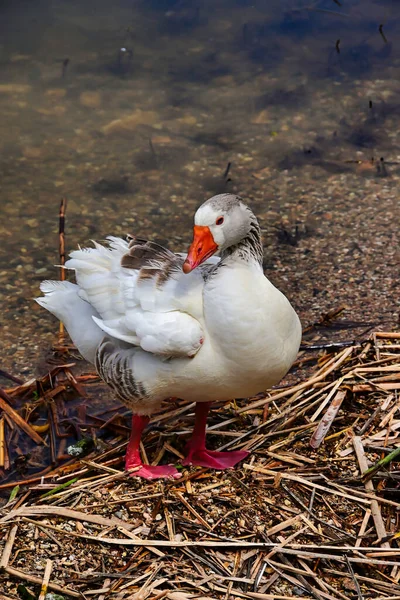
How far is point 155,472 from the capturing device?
4328 millimetres

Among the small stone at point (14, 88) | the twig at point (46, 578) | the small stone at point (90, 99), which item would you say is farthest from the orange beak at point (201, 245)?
the small stone at point (14, 88)

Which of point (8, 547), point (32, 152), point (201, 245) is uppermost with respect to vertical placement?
point (201, 245)

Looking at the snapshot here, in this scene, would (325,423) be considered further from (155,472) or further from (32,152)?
(32,152)

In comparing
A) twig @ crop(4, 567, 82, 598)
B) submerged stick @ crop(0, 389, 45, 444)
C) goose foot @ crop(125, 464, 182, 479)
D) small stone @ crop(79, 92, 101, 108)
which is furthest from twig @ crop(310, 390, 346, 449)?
small stone @ crop(79, 92, 101, 108)

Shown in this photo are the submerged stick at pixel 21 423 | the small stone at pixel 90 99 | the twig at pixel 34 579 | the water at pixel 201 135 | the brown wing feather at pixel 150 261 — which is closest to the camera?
the twig at pixel 34 579

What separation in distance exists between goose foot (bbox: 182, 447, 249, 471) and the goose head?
119 cm

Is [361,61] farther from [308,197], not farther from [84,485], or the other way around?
[84,485]

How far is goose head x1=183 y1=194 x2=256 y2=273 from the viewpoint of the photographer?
3.86 m

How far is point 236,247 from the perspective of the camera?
Answer: 13.3 ft

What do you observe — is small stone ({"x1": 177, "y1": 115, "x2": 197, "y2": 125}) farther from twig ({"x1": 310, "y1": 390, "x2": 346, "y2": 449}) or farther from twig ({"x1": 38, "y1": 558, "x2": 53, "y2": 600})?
twig ({"x1": 38, "y1": 558, "x2": 53, "y2": 600})

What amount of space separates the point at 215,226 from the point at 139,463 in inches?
56.6

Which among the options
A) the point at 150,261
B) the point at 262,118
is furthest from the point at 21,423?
the point at 262,118

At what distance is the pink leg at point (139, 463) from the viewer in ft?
14.1

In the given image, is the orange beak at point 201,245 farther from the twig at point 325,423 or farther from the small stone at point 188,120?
the small stone at point 188,120
